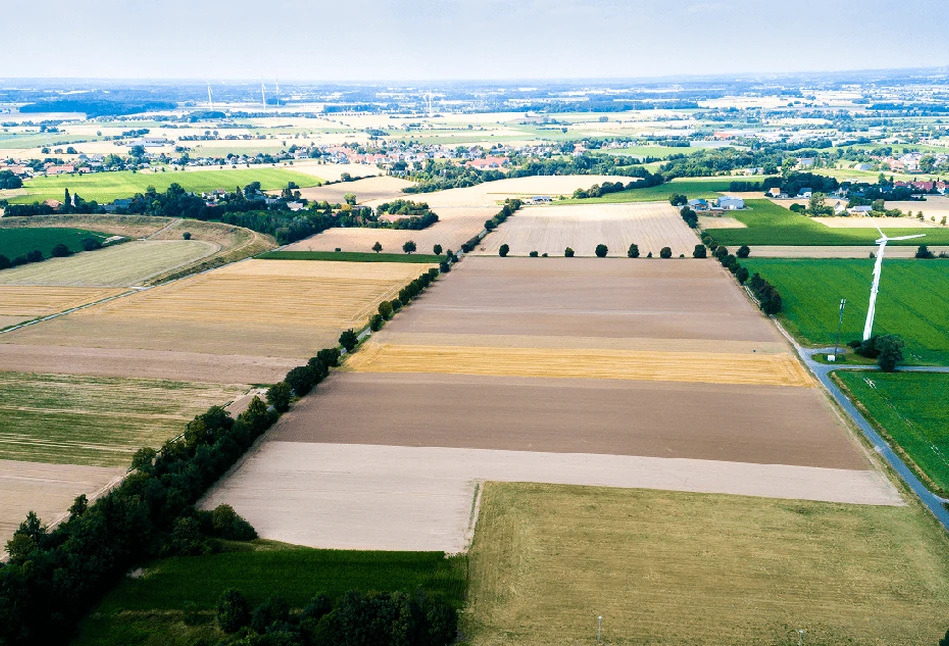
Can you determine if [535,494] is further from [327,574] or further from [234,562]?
[234,562]

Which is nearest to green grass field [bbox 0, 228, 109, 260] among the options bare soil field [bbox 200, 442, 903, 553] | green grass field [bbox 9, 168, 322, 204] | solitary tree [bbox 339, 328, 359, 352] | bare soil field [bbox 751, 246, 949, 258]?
green grass field [bbox 9, 168, 322, 204]

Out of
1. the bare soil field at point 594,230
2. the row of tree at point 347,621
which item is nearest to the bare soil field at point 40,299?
the bare soil field at point 594,230

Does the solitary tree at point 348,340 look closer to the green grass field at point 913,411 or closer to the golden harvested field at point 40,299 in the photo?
the golden harvested field at point 40,299

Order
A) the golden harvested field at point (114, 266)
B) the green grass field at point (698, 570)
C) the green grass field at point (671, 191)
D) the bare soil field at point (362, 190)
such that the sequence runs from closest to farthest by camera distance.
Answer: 1. the green grass field at point (698, 570)
2. the golden harvested field at point (114, 266)
3. the green grass field at point (671, 191)
4. the bare soil field at point (362, 190)

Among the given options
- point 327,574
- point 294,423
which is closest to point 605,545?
point 327,574

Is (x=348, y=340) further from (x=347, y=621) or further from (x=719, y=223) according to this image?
(x=719, y=223)

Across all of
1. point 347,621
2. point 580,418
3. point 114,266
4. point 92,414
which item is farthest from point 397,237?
point 347,621
